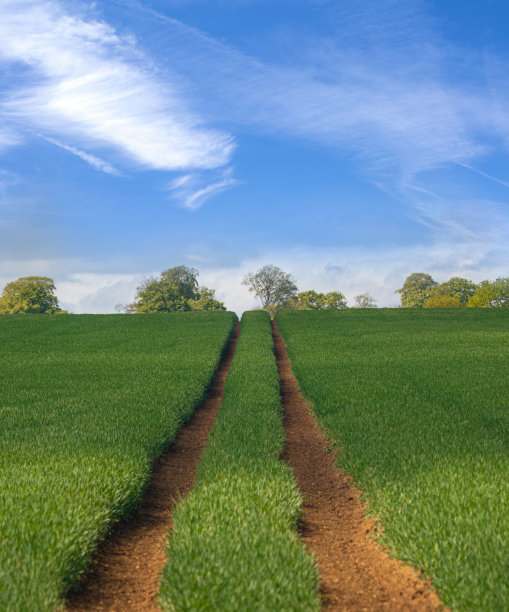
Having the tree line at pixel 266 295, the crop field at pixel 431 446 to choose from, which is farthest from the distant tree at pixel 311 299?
the crop field at pixel 431 446

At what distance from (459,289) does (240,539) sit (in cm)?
9782

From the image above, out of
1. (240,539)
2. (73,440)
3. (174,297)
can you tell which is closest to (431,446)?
(240,539)

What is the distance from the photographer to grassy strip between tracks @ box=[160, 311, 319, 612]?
3689mm

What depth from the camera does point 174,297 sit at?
83188 mm

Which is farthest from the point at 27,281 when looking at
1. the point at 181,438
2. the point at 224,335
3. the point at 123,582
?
the point at 123,582

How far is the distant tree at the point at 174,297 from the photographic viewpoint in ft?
267

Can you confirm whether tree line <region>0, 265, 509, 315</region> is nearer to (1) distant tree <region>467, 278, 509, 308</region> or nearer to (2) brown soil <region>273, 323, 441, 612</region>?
(1) distant tree <region>467, 278, 509, 308</region>

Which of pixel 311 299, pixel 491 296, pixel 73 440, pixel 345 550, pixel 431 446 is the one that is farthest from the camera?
pixel 311 299

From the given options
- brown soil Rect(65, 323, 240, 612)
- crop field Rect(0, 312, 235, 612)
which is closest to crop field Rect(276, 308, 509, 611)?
brown soil Rect(65, 323, 240, 612)

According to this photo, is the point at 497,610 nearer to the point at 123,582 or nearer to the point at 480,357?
the point at 123,582

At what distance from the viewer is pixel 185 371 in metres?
16.8

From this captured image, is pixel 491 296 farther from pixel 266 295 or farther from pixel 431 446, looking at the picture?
pixel 431 446

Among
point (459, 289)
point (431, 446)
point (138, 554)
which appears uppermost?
point (459, 289)

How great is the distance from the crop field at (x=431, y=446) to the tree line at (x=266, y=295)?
58968 mm
